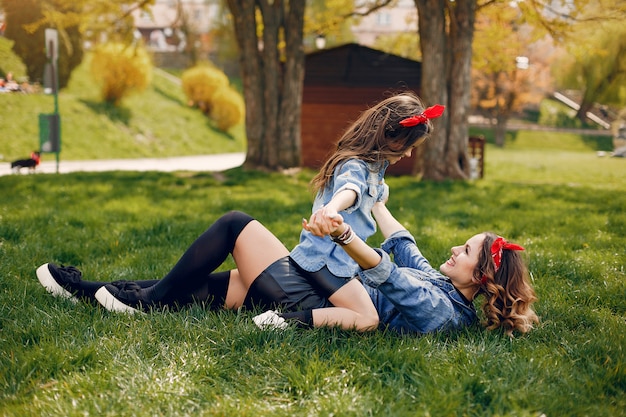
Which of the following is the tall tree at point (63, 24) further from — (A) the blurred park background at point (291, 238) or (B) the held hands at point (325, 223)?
(B) the held hands at point (325, 223)

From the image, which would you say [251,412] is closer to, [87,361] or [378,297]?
[87,361]

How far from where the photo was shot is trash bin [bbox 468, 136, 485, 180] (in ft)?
51.9

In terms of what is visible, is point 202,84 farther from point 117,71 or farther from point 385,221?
point 385,221

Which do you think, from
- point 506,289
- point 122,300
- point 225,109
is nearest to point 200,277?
point 122,300

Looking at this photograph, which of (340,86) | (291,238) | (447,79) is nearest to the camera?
(291,238)

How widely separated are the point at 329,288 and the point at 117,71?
23520mm

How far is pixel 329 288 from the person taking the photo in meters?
3.43

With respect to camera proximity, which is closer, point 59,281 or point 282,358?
point 282,358

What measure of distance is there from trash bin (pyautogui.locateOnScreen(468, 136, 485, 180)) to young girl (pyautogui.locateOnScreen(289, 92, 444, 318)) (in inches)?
497

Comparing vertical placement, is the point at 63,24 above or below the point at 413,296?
above

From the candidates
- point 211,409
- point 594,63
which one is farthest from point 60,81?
point 594,63

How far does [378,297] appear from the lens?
12.0ft

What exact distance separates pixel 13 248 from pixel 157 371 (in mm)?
2922

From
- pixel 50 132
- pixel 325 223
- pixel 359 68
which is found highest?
pixel 359 68
